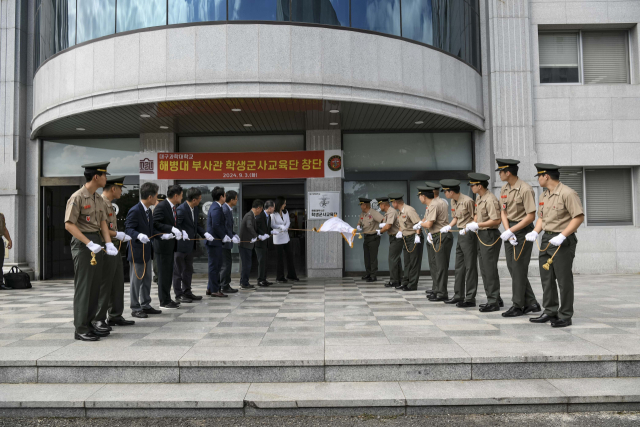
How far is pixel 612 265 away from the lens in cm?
1173

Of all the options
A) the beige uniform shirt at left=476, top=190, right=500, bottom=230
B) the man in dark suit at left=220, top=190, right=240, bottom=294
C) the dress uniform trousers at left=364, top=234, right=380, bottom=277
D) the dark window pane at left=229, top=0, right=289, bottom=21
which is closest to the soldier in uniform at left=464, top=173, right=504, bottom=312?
the beige uniform shirt at left=476, top=190, right=500, bottom=230

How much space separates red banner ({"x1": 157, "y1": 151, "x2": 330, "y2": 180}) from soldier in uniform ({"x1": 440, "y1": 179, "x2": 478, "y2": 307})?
4.56 metres

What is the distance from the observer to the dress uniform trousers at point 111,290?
564 centimetres

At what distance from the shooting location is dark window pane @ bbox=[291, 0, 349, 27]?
30.9 feet

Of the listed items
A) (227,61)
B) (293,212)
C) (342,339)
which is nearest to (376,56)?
(227,61)

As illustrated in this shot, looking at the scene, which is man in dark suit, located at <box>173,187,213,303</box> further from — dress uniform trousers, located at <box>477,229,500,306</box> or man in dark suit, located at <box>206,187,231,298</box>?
dress uniform trousers, located at <box>477,229,500,306</box>

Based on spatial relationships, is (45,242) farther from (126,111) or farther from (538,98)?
(538,98)

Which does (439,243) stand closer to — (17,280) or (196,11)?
(196,11)

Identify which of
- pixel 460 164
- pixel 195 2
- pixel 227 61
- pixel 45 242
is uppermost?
pixel 195 2

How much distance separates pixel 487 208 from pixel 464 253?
0.84 metres

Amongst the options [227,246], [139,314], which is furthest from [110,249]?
[227,246]

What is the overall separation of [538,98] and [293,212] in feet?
22.8

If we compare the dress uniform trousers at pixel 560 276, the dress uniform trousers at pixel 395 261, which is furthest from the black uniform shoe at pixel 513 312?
the dress uniform trousers at pixel 395 261

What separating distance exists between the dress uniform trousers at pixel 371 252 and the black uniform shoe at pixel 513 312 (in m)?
4.98
